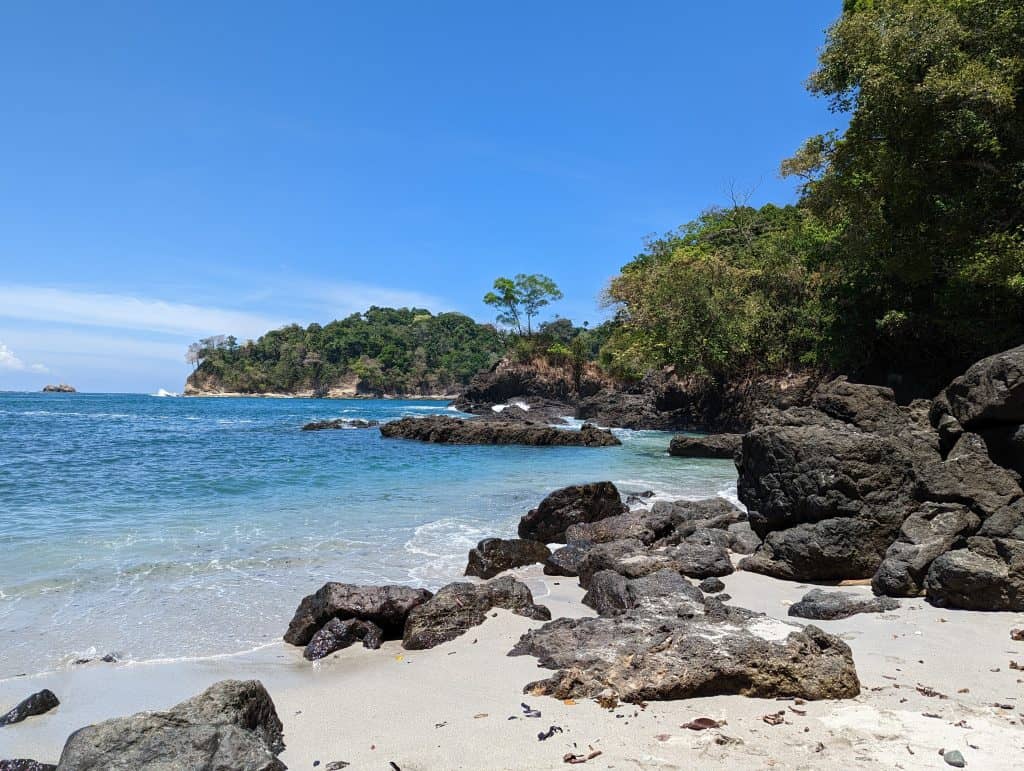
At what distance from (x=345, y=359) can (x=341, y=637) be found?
12196 centimetres

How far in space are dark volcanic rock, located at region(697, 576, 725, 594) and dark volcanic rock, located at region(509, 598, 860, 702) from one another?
7.94ft

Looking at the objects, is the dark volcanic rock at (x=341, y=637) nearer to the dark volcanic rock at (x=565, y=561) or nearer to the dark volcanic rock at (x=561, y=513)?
the dark volcanic rock at (x=565, y=561)

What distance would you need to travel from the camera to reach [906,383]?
22297 millimetres


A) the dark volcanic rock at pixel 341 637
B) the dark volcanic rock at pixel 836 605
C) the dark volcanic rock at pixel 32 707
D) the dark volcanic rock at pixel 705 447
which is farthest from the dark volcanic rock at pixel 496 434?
the dark volcanic rock at pixel 32 707

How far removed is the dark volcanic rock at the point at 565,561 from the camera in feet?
29.6

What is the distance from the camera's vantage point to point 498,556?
9.19 metres

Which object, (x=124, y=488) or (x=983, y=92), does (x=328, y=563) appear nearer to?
(x=124, y=488)

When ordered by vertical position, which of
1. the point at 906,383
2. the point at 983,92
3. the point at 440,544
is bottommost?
the point at 440,544

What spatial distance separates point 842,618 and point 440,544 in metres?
6.23

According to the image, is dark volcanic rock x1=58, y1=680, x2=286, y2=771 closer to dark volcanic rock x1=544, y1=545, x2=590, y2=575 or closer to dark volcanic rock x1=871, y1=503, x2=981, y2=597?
dark volcanic rock x1=544, y1=545, x2=590, y2=575

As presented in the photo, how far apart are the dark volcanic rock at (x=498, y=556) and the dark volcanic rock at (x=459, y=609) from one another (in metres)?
1.72

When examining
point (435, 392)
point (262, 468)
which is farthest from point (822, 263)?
point (435, 392)

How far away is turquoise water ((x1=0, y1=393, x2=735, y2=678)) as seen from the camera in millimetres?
6957

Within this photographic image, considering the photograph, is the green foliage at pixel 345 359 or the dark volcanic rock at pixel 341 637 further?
the green foliage at pixel 345 359
